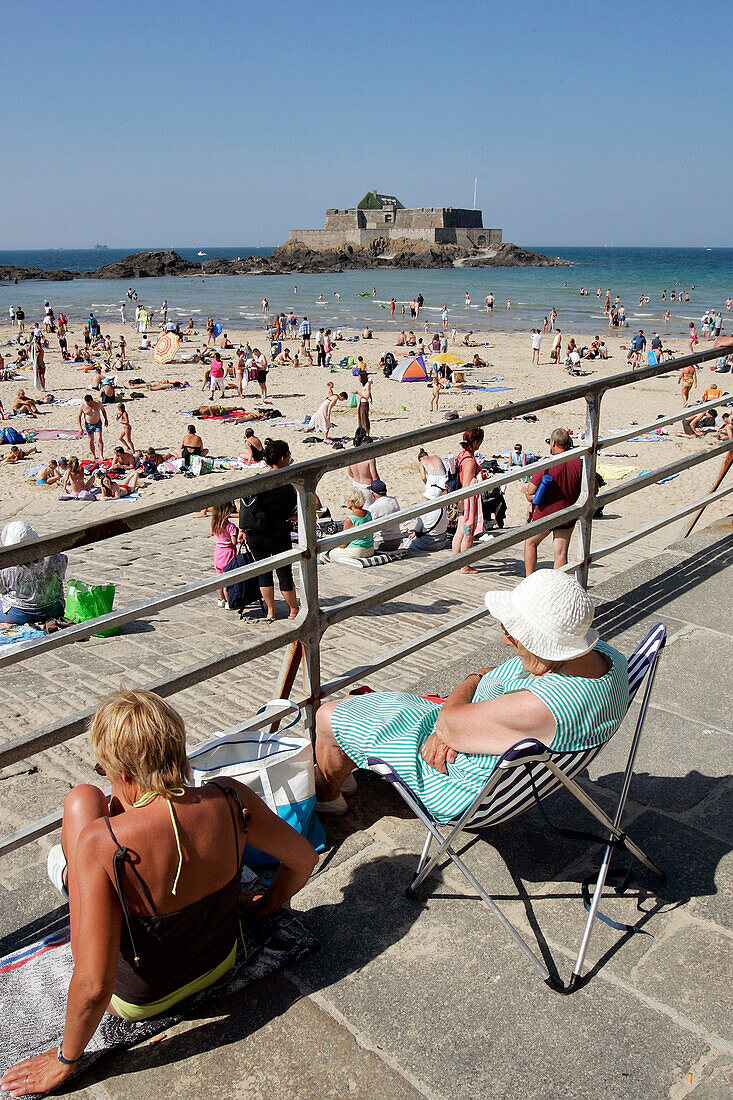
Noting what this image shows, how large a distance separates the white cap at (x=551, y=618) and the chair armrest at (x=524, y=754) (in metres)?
0.29

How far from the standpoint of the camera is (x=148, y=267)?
118938 mm

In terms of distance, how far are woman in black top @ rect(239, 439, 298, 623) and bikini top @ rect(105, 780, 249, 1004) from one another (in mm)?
5325

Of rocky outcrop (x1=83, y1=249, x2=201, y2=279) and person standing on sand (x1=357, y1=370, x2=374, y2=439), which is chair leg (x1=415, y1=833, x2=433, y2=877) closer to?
person standing on sand (x1=357, y1=370, x2=374, y2=439)

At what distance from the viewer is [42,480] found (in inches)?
656

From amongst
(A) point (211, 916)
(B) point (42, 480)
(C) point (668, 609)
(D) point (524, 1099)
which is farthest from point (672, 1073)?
(B) point (42, 480)

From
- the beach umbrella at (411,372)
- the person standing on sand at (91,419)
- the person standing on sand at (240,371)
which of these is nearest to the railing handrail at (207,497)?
the person standing on sand at (91,419)

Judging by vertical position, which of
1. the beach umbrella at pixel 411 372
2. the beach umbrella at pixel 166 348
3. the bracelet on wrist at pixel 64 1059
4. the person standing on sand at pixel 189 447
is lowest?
the person standing on sand at pixel 189 447

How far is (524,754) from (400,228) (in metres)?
131

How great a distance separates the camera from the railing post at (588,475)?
12.9 feet

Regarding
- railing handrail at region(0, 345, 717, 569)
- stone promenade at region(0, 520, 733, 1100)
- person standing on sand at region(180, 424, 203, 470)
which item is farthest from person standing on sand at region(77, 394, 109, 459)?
railing handrail at region(0, 345, 717, 569)

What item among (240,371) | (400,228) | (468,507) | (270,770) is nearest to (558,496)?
(468,507)

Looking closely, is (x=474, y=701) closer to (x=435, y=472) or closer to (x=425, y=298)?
(x=435, y=472)

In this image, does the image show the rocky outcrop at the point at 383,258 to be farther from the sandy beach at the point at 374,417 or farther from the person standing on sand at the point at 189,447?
the person standing on sand at the point at 189,447

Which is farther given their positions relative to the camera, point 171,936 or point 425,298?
point 425,298
